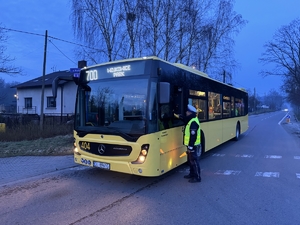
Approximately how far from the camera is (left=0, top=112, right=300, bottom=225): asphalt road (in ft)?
13.2

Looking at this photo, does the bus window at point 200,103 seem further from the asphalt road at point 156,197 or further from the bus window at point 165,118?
the asphalt road at point 156,197

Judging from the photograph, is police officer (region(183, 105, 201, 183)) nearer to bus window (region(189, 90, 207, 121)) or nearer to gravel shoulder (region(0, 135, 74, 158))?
bus window (region(189, 90, 207, 121))

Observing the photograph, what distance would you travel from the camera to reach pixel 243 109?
49.9 ft

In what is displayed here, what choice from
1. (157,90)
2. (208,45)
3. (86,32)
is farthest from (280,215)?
(208,45)

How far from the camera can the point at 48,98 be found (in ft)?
101

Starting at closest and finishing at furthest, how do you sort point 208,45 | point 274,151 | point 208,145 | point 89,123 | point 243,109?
point 89,123 < point 208,145 < point 274,151 < point 243,109 < point 208,45

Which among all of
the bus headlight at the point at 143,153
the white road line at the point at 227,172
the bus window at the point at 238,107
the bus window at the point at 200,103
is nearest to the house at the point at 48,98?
the bus window at the point at 238,107

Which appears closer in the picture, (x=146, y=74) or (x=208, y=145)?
(x=146, y=74)

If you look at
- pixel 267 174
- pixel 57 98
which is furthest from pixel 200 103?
pixel 57 98

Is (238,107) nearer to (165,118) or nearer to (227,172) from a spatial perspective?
(227,172)

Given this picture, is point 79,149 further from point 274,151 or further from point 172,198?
point 274,151

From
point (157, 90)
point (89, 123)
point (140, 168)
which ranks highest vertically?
point (157, 90)

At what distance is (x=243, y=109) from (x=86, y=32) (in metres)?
10.8

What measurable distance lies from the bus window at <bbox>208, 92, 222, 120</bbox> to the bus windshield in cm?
416
